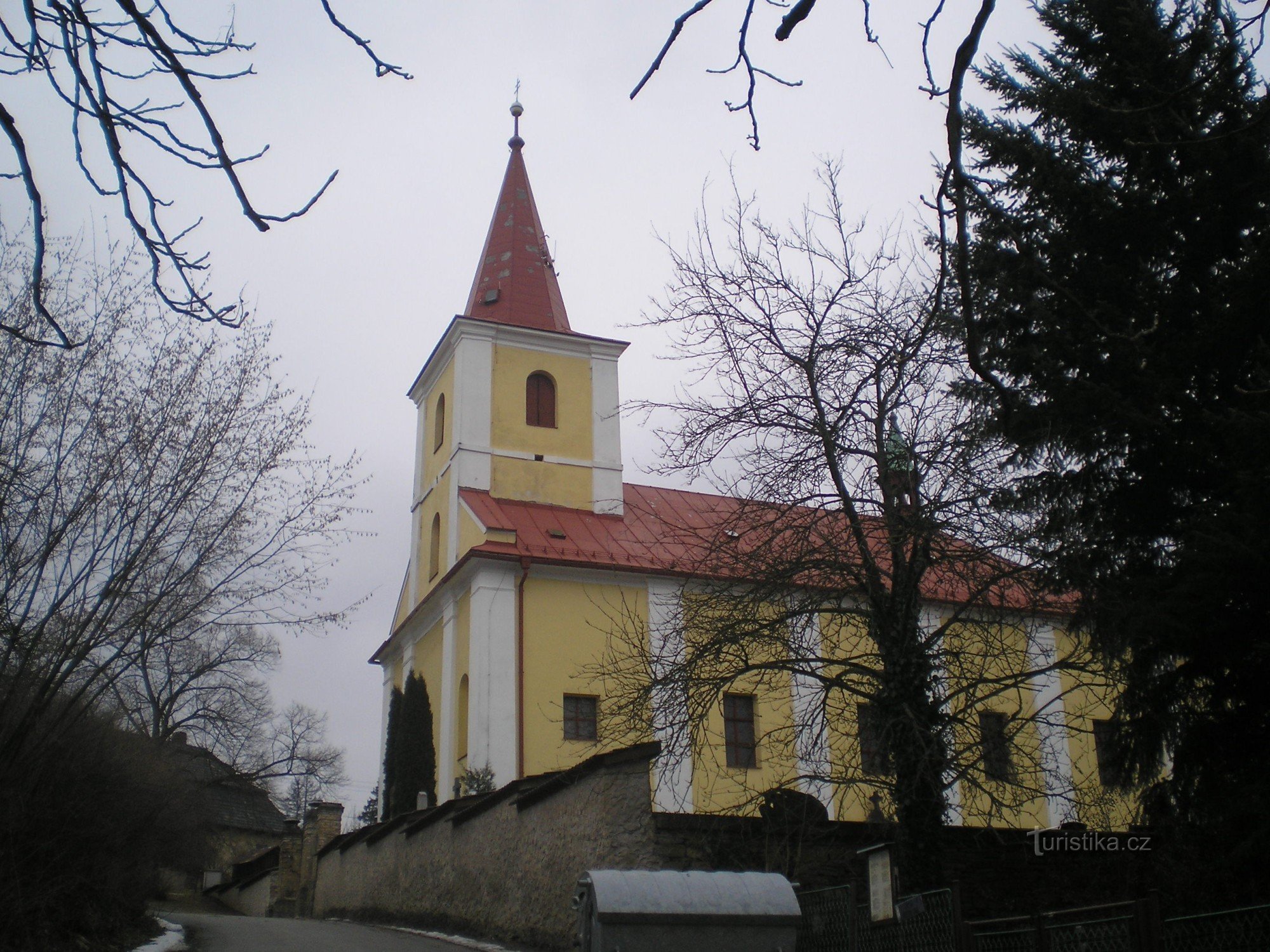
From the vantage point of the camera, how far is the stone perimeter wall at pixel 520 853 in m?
11.3

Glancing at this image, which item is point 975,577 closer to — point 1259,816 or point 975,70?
point 1259,816

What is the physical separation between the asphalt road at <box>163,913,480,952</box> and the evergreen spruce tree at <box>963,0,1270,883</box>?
7.83 metres

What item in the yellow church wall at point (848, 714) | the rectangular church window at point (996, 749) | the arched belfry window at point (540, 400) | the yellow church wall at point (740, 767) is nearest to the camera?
the rectangular church window at point (996, 749)

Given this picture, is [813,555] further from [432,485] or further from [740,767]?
[432,485]

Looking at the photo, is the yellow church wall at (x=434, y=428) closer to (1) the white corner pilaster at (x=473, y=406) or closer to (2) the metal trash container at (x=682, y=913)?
(1) the white corner pilaster at (x=473, y=406)

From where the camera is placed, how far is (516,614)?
2341 centimetres

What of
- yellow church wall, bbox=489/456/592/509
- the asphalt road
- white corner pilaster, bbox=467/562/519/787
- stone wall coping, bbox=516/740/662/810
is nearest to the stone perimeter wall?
stone wall coping, bbox=516/740/662/810

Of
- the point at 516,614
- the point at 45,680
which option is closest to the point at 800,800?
the point at 45,680

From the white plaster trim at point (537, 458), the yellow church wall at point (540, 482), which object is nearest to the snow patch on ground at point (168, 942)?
the yellow church wall at point (540, 482)

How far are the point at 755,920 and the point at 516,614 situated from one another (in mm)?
16089

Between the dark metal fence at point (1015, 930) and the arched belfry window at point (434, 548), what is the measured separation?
19407mm

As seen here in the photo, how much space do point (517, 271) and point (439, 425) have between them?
14.7ft

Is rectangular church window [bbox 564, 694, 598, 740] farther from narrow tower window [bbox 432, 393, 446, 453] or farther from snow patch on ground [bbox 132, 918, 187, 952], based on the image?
narrow tower window [bbox 432, 393, 446, 453]

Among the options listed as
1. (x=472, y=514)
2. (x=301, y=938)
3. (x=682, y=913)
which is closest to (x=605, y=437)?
(x=472, y=514)
